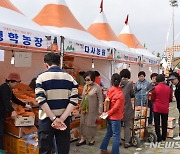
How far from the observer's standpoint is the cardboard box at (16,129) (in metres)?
4.26

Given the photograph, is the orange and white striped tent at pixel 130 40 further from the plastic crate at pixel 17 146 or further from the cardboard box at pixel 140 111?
the plastic crate at pixel 17 146

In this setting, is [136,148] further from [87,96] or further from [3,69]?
[3,69]

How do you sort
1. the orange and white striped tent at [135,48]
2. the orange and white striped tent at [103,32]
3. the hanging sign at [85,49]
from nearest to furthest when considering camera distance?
1. the hanging sign at [85,49]
2. the orange and white striped tent at [103,32]
3. the orange and white striped tent at [135,48]

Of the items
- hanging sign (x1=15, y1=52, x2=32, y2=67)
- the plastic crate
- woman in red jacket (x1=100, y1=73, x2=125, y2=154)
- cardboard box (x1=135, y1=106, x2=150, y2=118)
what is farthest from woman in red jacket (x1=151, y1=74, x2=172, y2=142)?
hanging sign (x1=15, y1=52, x2=32, y2=67)

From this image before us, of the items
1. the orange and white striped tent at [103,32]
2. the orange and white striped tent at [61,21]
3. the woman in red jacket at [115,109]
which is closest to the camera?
the woman in red jacket at [115,109]

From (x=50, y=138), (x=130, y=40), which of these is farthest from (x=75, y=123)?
(x=130, y=40)

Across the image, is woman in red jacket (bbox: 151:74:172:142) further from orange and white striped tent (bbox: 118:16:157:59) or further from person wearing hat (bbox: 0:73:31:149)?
orange and white striped tent (bbox: 118:16:157:59)

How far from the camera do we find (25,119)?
4.33 metres

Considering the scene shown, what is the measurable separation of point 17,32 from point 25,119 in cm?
152

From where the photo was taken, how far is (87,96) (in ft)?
16.3

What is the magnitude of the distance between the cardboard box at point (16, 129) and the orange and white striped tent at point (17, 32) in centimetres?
135

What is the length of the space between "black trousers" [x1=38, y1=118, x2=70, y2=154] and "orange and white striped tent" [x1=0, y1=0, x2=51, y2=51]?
1.98 meters

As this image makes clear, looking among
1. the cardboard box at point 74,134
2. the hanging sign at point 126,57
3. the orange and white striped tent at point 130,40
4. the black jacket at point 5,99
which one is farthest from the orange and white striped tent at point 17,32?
the orange and white striped tent at point 130,40

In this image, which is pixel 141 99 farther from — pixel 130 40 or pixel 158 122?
pixel 130 40
